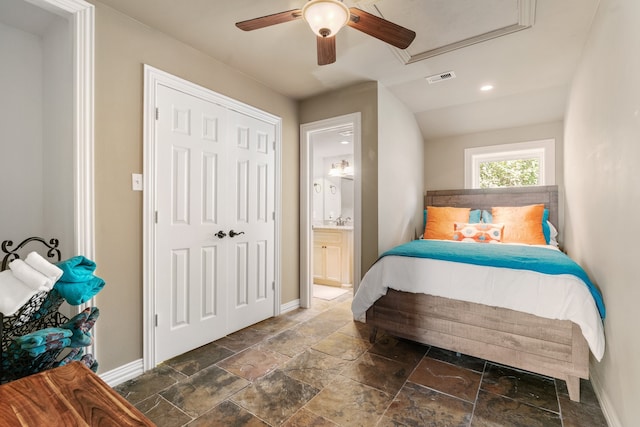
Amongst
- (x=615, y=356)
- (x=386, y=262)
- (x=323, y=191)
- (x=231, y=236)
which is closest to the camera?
(x=615, y=356)

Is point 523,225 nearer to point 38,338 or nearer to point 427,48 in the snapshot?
point 427,48

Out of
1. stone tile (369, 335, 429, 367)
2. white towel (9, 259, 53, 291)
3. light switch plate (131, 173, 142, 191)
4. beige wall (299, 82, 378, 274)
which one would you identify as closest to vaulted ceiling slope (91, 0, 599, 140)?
beige wall (299, 82, 378, 274)

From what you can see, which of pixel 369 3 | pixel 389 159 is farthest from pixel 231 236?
pixel 369 3

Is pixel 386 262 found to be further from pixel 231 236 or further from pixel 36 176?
pixel 36 176

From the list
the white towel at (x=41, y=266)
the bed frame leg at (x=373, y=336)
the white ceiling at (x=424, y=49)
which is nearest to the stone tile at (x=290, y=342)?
the bed frame leg at (x=373, y=336)

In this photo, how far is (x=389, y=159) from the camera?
3289 mm

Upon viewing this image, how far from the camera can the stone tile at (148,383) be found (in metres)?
1.88

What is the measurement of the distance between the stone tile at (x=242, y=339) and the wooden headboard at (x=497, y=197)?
9.67 ft

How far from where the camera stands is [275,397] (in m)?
1.86

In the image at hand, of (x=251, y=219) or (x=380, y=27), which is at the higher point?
(x=380, y=27)

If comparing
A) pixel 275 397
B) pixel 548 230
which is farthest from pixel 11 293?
pixel 548 230

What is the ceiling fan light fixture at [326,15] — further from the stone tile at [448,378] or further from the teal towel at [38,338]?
the stone tile at [448,378]

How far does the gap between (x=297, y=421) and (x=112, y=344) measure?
1317 mm

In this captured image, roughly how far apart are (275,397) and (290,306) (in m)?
1.62
